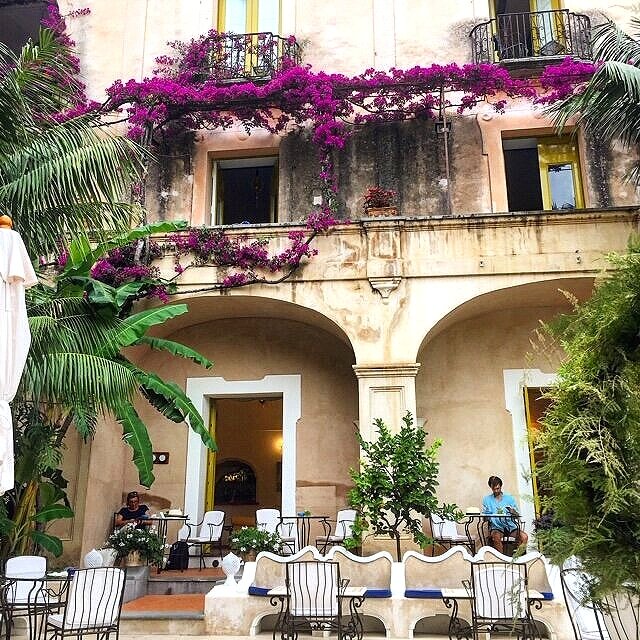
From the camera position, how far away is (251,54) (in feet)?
43.4

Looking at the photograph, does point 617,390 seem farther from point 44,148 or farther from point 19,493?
point 19,493

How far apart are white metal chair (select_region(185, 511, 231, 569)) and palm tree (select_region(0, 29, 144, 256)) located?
519 cm

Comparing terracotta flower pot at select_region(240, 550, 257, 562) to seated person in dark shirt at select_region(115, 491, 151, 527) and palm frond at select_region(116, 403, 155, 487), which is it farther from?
seated person in dark shirt at select_region(115, 491, 151, 527)

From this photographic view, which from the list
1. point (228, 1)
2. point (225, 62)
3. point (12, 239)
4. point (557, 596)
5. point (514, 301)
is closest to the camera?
point (12, 239)

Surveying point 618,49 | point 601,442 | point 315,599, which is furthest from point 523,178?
point 601,442

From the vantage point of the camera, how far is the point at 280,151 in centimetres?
1287

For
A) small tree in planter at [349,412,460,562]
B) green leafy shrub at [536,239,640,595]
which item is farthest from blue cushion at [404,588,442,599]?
green leafy shrub at [536,239,640,595]

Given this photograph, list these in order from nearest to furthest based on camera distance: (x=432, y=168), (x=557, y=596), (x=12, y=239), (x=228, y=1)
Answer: (x=12, y=239) → (x=557, y=596) → (x=432, y=168) → (x=228, y=1)

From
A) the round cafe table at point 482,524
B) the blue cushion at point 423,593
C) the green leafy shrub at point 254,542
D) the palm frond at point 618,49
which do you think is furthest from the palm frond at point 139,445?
the palm frond at point 618,49

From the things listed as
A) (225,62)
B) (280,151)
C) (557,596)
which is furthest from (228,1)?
(557,596)

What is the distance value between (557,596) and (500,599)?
1.18m

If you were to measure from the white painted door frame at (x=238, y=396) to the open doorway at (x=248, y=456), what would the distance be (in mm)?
5209

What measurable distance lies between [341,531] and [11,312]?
20.9 ft

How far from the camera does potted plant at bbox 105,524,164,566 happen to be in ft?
31.3
